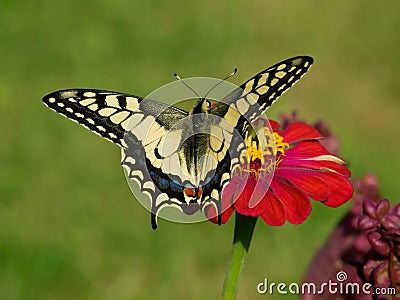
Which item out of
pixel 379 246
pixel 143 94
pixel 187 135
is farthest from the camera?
pixel 143 94

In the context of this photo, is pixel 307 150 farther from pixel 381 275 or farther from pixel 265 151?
pixel 381 275

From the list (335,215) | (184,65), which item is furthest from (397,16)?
(335,215)

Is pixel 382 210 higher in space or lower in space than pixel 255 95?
lower

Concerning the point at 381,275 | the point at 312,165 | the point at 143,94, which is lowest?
the point at 381,275

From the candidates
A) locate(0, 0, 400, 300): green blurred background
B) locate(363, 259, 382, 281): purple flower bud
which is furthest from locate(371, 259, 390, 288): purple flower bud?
locate(0, 0, 400, 300): green blurred background

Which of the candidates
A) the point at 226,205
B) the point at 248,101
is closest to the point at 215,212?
the point at 226,205

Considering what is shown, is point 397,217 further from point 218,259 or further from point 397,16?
point 397,16
